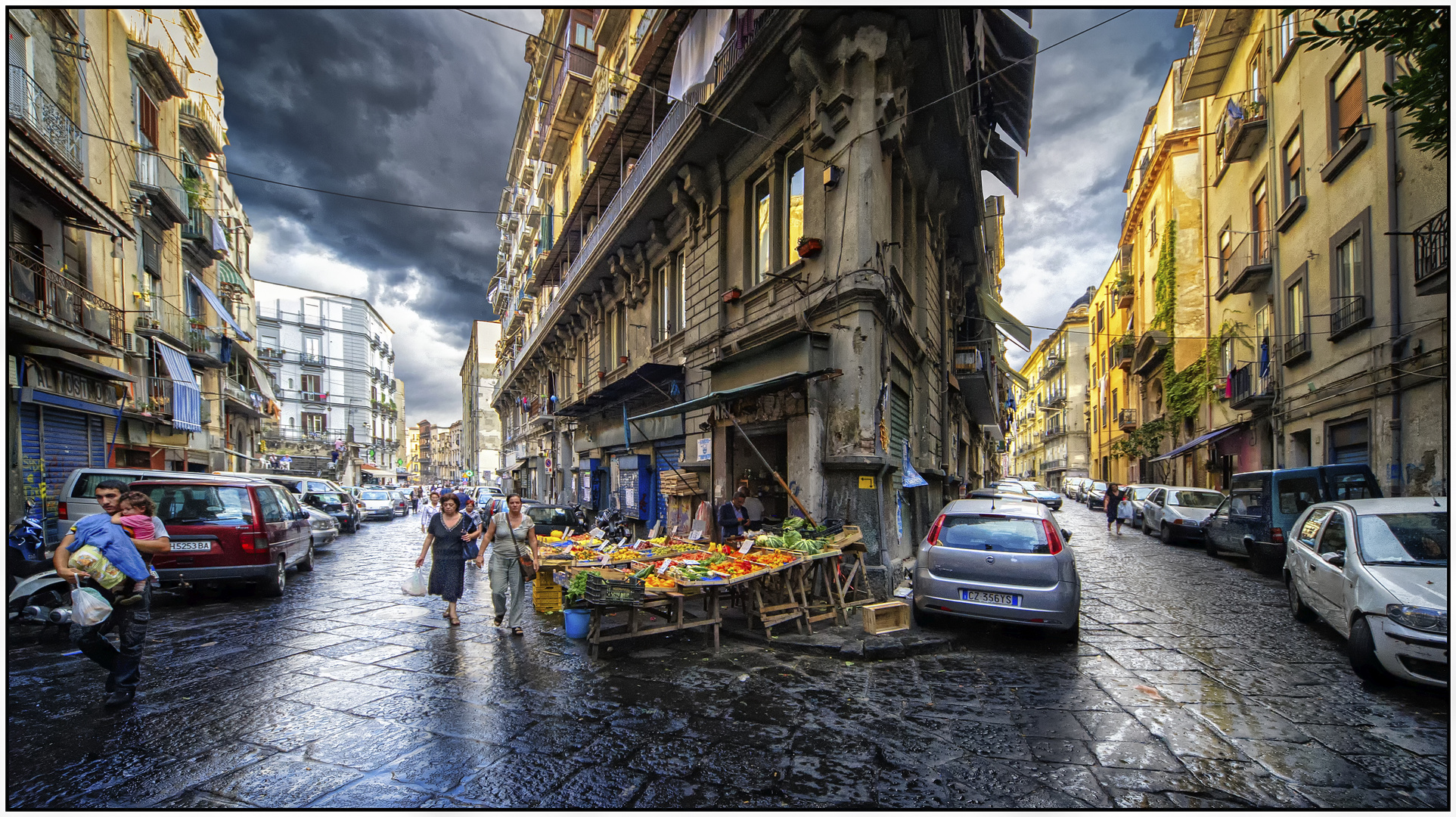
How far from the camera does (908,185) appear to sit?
1286cm

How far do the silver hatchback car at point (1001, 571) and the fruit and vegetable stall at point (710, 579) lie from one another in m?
1.19

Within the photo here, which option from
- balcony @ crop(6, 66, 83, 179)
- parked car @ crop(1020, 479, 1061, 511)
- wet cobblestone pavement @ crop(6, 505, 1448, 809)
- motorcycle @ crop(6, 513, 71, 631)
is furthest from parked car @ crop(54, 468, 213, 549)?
parked car @ crop(1020, 479, 1061, 511)

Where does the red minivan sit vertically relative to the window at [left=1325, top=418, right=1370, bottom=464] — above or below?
below

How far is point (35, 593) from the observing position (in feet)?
24.1

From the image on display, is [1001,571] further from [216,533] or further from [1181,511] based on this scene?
[1181,511]

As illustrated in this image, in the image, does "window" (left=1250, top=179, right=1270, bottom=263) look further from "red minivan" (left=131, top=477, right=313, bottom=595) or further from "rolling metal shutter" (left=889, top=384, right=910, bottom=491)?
"red minivan" (left=131, top=477, right=313, bottom=595)

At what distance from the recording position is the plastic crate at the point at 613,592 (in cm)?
657

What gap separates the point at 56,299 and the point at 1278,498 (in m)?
23.8

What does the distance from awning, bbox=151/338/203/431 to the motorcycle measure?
512 inches

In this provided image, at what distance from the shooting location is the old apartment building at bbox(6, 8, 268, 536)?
505 inches

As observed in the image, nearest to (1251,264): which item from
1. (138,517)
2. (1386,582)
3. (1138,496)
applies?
(1138,496)

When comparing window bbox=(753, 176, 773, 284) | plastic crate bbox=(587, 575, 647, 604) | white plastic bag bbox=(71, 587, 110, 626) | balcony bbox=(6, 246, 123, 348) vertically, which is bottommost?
plastic crate bbox=(587, 575, 647, 604)

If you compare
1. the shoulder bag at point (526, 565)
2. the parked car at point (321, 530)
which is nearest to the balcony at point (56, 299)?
the parked car at point (321, 530)

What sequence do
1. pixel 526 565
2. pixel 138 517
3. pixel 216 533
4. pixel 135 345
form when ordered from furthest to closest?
1. pixel 135 345
2. pixel 216 533
3. pixel 526 565
4. pixel 138 517
